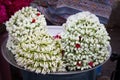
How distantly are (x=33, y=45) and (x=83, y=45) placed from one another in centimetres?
21

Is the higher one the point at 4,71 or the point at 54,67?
the point at 54,67

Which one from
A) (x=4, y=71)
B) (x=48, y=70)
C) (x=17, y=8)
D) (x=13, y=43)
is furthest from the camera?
(x=4, y=71)

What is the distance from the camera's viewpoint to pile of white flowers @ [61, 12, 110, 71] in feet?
4.11

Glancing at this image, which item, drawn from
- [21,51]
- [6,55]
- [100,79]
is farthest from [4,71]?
[100,79]

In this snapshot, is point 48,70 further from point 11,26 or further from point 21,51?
point 11,26

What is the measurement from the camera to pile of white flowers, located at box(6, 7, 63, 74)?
4.03ft

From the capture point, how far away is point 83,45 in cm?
125

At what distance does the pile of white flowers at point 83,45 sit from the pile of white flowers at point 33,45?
43 mm

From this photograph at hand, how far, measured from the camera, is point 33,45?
4.06 ft

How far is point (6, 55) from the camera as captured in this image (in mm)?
1357

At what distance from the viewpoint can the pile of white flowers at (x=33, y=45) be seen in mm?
1229

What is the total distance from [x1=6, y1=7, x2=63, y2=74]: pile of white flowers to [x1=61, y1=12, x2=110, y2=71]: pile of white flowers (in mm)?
43

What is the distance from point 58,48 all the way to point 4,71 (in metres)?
0.52

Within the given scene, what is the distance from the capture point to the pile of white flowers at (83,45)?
1.25 meters
